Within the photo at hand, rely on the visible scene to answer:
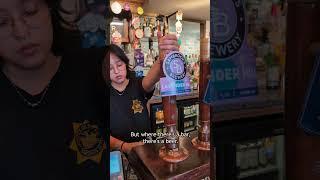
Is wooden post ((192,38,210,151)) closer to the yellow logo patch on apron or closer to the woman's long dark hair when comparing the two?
the yellow logo patch on apron

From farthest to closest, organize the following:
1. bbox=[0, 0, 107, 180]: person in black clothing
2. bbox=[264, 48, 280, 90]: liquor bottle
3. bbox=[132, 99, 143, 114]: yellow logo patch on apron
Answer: bbox=[132, 99, 143, 114]: yellow logo patch on apron < bbox=[264, 48, 280, 90]: liquor bottle < bbox=[0, 0, 107, 180]: person in black clothing

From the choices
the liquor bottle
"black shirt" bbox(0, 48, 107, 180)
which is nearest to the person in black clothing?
"black shirt" bbox(0, 48, 107, 180)

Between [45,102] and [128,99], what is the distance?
0.29 m

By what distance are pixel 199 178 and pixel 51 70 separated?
1.59 feet

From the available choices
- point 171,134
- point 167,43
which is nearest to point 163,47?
point 167,43

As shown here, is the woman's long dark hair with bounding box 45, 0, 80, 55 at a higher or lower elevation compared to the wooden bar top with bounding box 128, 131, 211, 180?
higher

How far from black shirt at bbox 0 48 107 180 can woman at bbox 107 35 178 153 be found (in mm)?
95

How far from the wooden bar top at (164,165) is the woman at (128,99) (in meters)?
0.04

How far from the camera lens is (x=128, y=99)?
0.91 m

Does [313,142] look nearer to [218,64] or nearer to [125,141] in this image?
[218,64]

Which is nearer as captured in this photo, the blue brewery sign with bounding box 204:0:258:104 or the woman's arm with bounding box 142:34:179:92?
the blue brewery sign with bounding box 204:0:258:104

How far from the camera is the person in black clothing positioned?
63 centimetres

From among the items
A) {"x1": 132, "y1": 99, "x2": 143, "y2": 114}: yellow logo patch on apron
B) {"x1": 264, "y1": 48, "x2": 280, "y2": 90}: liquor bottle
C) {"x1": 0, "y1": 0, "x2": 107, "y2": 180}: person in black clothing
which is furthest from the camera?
{"x1": 132, "y1": 99, "x2": 143, "y2": 114}: yellow logo patch on apron

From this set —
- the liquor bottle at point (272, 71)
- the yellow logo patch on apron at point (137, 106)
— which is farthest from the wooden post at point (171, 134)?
the liquor bottle at point (272, 71)
